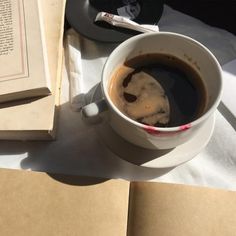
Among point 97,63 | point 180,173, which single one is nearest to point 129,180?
point 180,173

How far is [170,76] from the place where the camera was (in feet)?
1.71

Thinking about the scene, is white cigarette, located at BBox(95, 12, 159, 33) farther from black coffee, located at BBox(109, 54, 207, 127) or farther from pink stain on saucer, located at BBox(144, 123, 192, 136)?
pink stain on saucer, located at BBox(144, 123, 192, 136)

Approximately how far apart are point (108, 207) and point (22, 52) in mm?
211

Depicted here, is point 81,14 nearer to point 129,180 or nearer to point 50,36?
point 50,36

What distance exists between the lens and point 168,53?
510 millimetres

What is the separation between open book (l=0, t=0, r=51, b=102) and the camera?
0.50 metres

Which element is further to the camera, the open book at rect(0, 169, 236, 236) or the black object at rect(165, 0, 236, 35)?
the black object at rect(165, 0, 236, 35)

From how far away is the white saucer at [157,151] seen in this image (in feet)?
1.62

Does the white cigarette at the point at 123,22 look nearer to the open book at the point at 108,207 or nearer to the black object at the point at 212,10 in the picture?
the black object at the point at 212,10

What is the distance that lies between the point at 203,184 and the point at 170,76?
14 cm

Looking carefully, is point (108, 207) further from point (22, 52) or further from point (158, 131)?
point (22, 52)

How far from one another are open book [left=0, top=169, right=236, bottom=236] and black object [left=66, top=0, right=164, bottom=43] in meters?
0.19

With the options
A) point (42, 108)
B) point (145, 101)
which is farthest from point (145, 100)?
point (42, 108)

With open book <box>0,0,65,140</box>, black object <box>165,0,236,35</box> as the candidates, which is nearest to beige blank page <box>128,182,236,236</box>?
open book <box>0,0,65,140</box>
